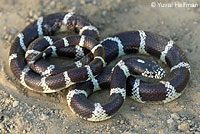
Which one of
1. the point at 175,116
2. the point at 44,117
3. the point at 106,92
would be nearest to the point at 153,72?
the point at 175,116

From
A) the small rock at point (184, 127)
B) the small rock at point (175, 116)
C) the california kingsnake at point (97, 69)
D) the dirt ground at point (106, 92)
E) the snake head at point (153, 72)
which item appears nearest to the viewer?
the small rock at point (184, 127)

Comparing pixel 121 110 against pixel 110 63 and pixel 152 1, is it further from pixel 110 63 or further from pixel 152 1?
pixel 152 1

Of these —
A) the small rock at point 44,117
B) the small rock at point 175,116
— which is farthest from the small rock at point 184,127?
the small rock at point 44,117

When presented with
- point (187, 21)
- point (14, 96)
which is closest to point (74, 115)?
point (14, 96)

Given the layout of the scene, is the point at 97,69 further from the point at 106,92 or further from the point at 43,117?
the point at 43,117

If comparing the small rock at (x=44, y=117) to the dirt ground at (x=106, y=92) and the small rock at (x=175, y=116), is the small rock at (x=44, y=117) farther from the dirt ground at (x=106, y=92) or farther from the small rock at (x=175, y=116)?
the small rock at (x=175, y=116)

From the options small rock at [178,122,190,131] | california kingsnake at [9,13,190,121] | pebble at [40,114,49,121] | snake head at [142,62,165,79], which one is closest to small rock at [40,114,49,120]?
pebble at [40,114,49,121]
